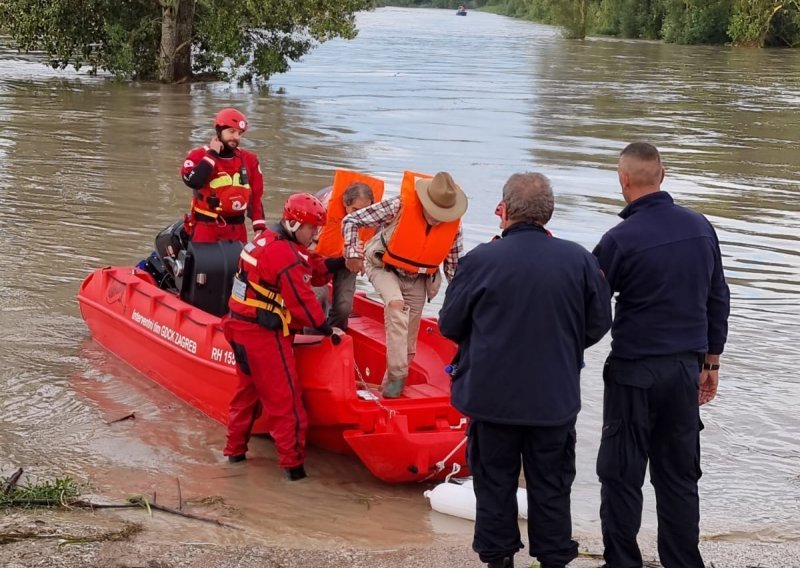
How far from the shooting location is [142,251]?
11773mm

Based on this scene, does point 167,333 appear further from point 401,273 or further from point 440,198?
point 440,198

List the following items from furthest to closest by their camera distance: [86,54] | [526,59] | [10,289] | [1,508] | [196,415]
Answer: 1. [526,59]
2. [86,54]
3. [10,289]
4. [196,415]
5. [1,508]

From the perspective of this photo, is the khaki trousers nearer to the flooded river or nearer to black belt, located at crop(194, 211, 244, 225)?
the flooded river

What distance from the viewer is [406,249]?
617 cm

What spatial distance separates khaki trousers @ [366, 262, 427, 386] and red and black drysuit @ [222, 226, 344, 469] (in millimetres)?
371

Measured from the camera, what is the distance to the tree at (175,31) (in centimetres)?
2475

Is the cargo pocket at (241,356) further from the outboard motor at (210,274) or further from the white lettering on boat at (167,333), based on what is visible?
the outboard motor at (210,274)

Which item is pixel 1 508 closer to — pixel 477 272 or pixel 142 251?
pixel 477 272

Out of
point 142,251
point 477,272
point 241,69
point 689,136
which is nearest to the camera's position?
point 477,272

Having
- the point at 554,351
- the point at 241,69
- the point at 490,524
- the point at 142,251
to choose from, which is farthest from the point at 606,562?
the point at 241,69

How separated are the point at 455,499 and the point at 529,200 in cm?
214

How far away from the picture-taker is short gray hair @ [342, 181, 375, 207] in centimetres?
659

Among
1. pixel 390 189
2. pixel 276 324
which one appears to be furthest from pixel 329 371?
pixel 390 189

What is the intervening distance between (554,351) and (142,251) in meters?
8.25
